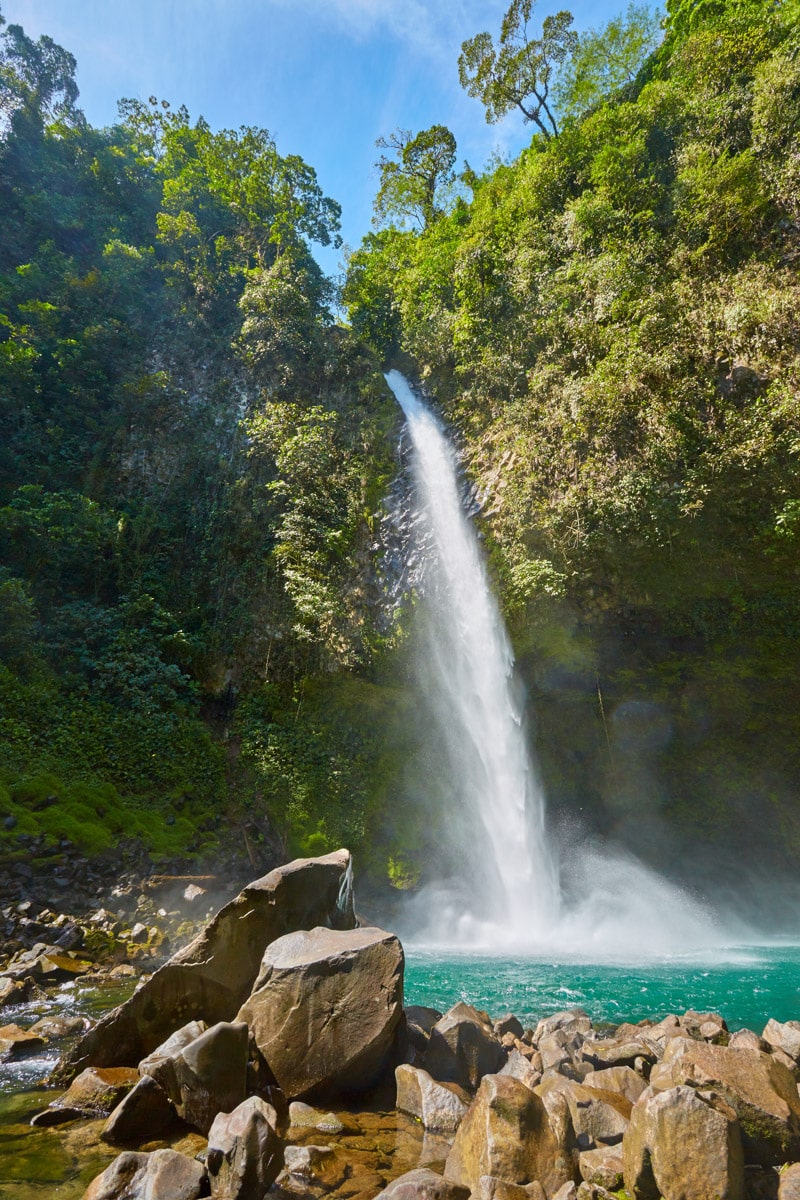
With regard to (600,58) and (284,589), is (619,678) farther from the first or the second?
(600,58)

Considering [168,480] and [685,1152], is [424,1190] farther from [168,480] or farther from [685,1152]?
[168,480]

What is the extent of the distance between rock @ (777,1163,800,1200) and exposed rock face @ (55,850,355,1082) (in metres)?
4.06

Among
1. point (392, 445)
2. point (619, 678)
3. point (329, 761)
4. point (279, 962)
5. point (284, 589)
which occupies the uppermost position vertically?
point (392, 445)

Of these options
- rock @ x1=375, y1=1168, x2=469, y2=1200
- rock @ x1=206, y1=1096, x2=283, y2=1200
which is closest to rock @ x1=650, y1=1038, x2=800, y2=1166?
rock @ x1=375, y1=1168, x2=469, y2=1200

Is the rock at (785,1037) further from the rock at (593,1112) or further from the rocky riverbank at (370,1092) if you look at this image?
the rock at (593,1112)

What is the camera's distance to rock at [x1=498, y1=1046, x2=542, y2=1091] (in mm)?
A: 4734

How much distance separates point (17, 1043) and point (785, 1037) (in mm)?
6597

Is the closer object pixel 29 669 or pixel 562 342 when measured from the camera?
pixel 29 669

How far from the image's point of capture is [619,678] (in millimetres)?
15102

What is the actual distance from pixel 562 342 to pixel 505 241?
6.09 meters

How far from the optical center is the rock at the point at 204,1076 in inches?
158

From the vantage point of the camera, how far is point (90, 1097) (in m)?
4.28

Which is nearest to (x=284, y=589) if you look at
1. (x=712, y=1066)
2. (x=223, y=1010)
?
(x=223, y=1010)

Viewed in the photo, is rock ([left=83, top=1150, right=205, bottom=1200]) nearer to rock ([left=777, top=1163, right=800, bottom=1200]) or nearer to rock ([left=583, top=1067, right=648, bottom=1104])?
rock ([left=583, top=1067, right=648, bottom=1104])
